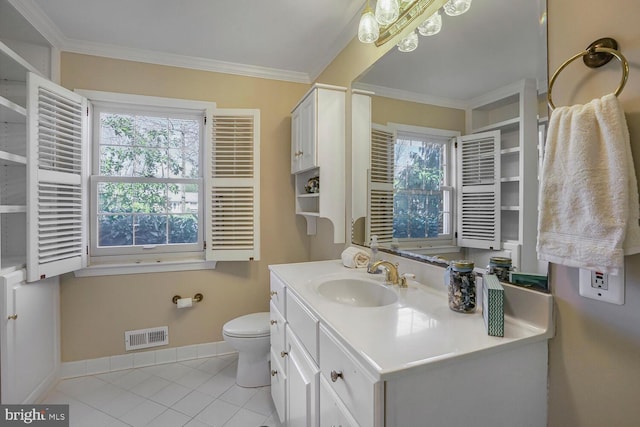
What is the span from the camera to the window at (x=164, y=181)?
230cm

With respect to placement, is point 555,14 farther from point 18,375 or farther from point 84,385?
point 84,385

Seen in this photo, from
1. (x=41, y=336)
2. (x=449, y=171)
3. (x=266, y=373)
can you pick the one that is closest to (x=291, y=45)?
(x=449, y=171)

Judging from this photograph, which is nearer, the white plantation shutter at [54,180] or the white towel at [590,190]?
the white towel at [590,190]

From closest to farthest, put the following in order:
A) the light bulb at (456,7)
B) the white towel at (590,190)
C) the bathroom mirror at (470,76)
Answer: the white towel at (590,190) → the bathroom mirror at (470,76) → the light bulb at (456,7)

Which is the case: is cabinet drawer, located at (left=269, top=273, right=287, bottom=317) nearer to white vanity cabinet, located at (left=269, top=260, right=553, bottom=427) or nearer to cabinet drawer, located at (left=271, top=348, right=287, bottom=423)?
cabinet drawer, located at (left=271, top=348, right=287, bottom=423)

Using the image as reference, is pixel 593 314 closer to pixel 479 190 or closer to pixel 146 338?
pixel 479 190

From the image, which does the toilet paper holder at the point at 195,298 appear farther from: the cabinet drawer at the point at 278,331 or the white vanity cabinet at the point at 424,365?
the white vanity cabinet at the point at 424,365

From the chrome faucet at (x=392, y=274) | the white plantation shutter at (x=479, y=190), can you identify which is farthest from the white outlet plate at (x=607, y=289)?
the chrome faucet at (x=392, y=274)

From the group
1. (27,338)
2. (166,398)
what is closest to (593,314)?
(166,398)

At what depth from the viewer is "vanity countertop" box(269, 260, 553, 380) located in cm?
72

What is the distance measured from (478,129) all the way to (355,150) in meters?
0.89

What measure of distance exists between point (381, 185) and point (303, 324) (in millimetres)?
885

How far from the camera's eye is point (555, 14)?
86cm

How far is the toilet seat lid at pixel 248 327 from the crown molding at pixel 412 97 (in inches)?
66.7
